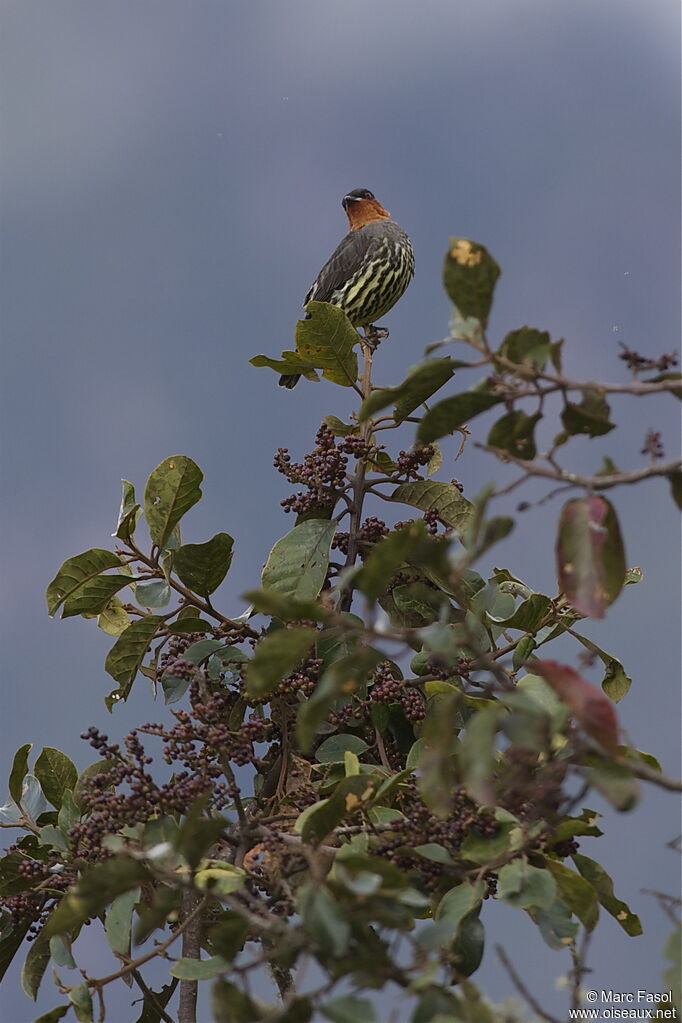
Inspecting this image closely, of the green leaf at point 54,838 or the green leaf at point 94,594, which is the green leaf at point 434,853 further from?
the green leaf at point 94,594

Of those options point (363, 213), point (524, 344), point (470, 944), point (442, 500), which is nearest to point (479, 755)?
point (524, 344)

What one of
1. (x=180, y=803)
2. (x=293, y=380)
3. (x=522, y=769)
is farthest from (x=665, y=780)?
(x=293, y=380)

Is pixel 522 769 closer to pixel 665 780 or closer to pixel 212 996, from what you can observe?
pixel 665 780

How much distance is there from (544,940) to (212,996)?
63 centimetres

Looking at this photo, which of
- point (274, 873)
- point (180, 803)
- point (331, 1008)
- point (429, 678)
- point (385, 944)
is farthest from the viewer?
point (429, 678)

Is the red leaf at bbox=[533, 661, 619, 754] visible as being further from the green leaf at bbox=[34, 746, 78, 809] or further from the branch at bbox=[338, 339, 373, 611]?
the green leaf at bbox=[34, 746, 78, 809]

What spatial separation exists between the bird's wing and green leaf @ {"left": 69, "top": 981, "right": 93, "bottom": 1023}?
3.23 metres

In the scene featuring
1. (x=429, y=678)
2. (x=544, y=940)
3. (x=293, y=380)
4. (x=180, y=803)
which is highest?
(x=293, y=380)

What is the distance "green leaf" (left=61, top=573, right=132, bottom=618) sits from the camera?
240cm

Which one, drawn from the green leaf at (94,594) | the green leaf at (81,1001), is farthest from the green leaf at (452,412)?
the green leaf at (94,594)

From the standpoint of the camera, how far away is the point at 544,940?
177 cm

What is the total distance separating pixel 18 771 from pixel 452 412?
1367mm

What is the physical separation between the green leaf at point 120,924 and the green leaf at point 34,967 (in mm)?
498

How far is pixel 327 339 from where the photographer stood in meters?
2.53
